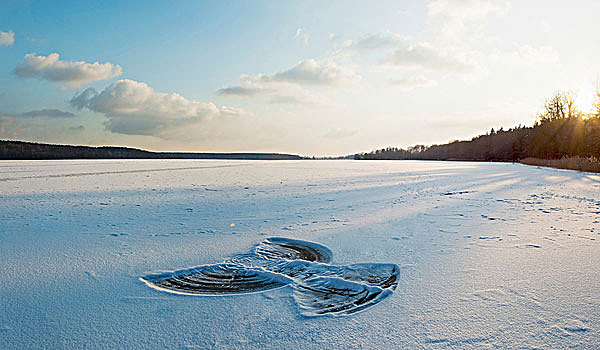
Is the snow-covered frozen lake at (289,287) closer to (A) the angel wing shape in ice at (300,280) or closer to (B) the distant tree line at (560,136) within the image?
(A) the angel wing shape in ice at (300,280)

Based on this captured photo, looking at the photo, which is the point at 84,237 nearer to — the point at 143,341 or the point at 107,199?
the point at 143,341

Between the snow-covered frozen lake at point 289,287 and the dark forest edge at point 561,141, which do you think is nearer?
the snow-covered frozen lake at point 289,287

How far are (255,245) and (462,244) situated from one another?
234cm

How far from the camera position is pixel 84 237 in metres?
3.85

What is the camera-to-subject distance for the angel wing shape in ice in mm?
2227

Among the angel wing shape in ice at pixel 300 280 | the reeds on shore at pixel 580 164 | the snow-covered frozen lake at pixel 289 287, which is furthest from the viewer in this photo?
the reeds on shore at pixel 580 164

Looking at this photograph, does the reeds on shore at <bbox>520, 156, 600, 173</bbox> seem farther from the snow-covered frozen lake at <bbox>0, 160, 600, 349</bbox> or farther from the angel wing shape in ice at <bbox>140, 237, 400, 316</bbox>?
the angel wing shape in ice at <bbox>140, 237, 400, 316</bbox>

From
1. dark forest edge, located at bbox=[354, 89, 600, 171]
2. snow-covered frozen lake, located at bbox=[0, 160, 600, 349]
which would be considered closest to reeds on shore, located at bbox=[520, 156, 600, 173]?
dark forest edge, located at bbox=[354, 89, 600, 171]

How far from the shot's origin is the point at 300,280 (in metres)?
2.62

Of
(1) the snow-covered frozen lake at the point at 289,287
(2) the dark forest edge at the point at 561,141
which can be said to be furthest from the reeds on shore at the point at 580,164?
(1) the snow-covered frozen lake at the point at 289,287

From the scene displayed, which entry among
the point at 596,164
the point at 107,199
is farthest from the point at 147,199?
the point at 596,164

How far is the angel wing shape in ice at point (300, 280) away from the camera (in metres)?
2.23

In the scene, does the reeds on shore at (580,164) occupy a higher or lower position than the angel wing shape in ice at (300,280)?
higher

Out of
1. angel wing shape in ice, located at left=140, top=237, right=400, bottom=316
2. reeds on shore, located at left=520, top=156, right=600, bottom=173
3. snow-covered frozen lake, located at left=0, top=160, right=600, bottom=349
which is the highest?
reeds on shore, located at left=520, top=156, right=600, bottom=173
